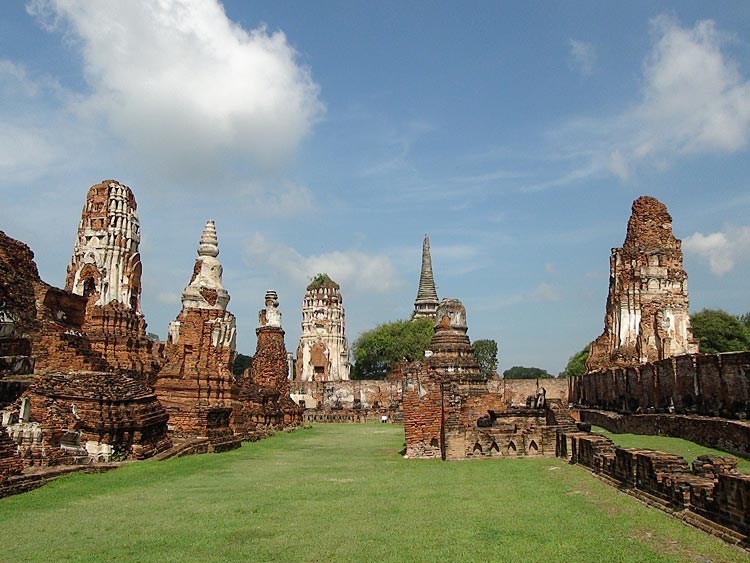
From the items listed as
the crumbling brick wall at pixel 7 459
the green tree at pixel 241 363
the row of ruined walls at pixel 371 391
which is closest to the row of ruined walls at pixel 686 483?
the crumbling brick wall at pixel 7 459

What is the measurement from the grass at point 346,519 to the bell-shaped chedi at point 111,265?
10.9 m

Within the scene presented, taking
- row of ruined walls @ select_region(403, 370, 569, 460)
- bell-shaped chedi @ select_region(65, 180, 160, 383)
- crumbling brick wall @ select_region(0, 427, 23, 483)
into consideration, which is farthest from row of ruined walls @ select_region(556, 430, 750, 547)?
bell-shaped chedi @ select_region(65, 180, 160, 383)

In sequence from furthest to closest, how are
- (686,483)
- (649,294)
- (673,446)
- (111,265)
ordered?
1. (649,294)
2. (111,265)
3. (673,446)
4. (686,483)

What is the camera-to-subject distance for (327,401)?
48.7 m

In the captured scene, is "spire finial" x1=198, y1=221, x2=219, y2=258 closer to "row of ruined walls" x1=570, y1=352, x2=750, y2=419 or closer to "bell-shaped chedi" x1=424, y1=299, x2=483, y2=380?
"bell-shaped chedi" x1=424, y1=299, x2=483, y2=380

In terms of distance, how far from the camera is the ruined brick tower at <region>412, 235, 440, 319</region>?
78.8 meters

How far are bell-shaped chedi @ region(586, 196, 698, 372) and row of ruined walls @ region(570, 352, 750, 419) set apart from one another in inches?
157

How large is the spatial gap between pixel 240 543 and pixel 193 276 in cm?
1536

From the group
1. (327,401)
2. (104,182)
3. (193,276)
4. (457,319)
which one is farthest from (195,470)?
(327,401)

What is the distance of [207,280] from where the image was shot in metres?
20.6

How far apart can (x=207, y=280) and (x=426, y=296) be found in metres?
60.5

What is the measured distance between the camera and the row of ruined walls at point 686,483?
5973 mm

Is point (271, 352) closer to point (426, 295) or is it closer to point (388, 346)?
point (388, 346)

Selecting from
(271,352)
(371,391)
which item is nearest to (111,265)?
(271,352)
